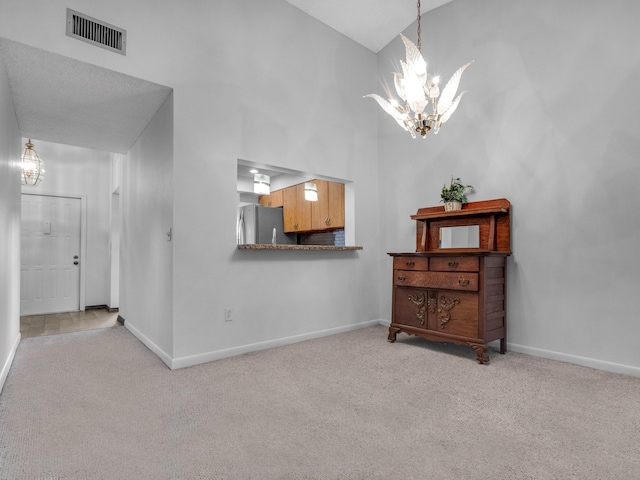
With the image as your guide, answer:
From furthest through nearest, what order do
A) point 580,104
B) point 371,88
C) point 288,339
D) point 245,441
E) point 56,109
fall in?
point 371,88, point 288,339, point 56,109, point 580,104, point 245,441

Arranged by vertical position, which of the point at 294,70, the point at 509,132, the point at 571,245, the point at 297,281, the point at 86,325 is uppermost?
the point at 294,70

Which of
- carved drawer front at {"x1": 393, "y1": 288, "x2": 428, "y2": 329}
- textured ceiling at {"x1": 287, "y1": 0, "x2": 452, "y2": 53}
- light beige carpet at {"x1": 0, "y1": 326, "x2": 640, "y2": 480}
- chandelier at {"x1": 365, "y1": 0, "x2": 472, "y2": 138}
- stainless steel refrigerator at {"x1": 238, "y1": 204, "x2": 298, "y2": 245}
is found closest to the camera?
light beige carpet at {"x1": 0, "y1": 326, "x2": 640, "y2": 480}

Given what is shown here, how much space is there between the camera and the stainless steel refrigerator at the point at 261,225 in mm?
5828

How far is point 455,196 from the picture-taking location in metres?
3.58

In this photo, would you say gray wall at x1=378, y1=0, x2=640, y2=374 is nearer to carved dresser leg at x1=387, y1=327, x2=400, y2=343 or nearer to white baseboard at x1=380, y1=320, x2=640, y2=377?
white baseboard at x1=380, y1=320, x2=640, y2=377

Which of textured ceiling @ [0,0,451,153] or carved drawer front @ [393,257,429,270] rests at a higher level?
textured ceiling @ [0,0,451,153]

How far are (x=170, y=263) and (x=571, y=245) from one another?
3.28 meters

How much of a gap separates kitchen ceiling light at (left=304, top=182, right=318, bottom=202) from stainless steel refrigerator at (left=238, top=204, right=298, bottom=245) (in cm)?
90

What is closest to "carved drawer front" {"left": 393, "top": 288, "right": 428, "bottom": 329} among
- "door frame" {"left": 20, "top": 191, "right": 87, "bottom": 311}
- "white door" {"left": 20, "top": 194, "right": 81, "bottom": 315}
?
"door frame" {"left": 20, "top": 191, "right": 87, "bottom": 311}

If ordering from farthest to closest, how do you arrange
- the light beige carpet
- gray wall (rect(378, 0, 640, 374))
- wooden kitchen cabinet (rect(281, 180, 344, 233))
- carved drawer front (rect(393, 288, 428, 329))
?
1. wooden kitchen cabinet (rect(281, 180, 344, 233))
2. carved drawer front (rect(393, 288, 428, 329))
3. gray wall (rect(378, 0, 640, 374))
4. the light beige carpet

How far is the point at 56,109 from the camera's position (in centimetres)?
317

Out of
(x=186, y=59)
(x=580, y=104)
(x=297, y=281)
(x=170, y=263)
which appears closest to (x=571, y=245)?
(x=580, y=104)

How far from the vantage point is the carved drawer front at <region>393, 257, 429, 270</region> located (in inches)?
132

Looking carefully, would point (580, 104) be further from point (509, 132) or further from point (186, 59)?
point (186, 59)
